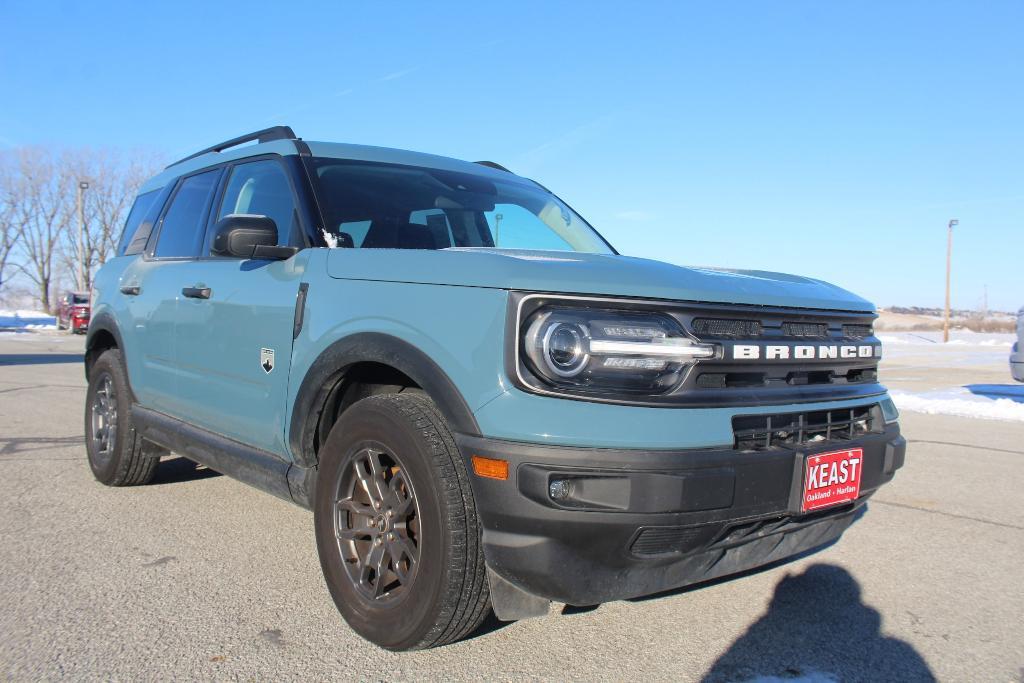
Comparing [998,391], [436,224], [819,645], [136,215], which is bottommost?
[998,391]

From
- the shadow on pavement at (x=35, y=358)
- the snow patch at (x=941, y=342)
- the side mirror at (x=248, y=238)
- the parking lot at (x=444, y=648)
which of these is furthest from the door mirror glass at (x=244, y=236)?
the snow patch at (x=941, y=342)

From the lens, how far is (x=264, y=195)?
3.79 metres

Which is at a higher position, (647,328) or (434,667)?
(647,328)

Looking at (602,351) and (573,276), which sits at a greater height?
(573,276)

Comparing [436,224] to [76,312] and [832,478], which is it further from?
[76,312]

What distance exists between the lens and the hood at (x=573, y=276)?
2.30 m

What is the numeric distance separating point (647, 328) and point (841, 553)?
2173 millimetres

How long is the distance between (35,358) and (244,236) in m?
15.7

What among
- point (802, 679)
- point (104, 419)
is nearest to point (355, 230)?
point (802, 679)

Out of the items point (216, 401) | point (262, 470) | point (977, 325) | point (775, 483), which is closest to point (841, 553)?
point (775, 483)

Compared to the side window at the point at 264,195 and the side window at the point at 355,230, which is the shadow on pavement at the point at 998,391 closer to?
the side window at the point at 355,230

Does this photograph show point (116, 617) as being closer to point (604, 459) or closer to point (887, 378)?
point (604, 459)

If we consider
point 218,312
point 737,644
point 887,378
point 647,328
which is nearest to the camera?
point 647,328

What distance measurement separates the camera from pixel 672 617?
2.96 metres
